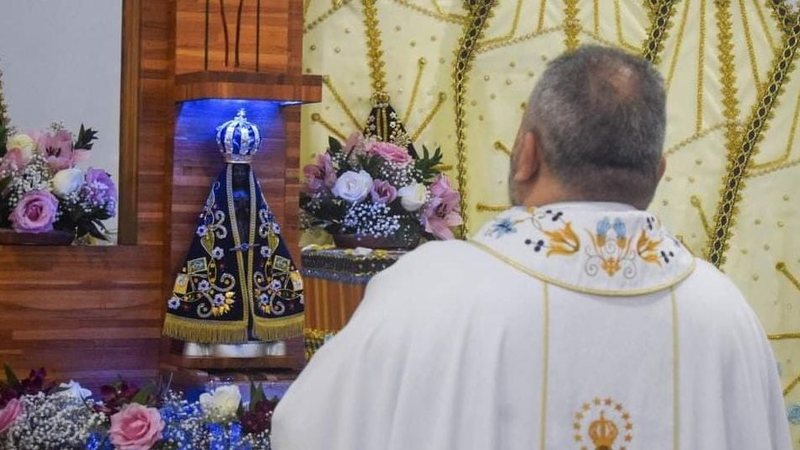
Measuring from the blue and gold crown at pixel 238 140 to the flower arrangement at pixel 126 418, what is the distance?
2.82 feet

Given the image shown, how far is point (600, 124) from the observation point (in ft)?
7.67

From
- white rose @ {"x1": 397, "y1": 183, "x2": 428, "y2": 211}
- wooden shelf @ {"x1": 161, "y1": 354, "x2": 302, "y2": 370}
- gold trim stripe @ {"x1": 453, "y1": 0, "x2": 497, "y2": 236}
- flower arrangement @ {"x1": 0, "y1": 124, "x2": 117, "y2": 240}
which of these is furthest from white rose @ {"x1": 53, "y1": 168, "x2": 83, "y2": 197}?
gold trim stripe @ {"x1": 453, "y1": 0, "x2": 497, "y2": 236}

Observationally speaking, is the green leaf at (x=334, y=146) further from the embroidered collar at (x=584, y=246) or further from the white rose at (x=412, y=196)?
the embroidered collar at (x=584, y=246)

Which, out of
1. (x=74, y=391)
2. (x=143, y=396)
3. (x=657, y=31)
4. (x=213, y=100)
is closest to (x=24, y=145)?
(x=213, y=100)

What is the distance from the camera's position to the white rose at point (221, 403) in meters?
4.29

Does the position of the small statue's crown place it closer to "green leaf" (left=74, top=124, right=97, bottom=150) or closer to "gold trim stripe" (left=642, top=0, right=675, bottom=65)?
"green leaf" (left=74, top=124, right=97, bottom=150)

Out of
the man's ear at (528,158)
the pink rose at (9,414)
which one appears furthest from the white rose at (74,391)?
the man's ear at (528,158)

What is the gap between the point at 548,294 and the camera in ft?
7.84

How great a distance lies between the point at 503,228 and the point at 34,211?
9.02ft

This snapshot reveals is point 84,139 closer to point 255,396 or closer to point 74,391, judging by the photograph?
point 74,391

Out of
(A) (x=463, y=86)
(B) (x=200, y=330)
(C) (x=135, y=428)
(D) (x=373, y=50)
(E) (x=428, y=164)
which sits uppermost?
(D) (x=373, y=50)

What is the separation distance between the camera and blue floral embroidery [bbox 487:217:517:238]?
2428 mm

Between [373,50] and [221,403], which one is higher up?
[373,50]

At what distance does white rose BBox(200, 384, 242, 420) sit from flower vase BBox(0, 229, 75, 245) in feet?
3.02
